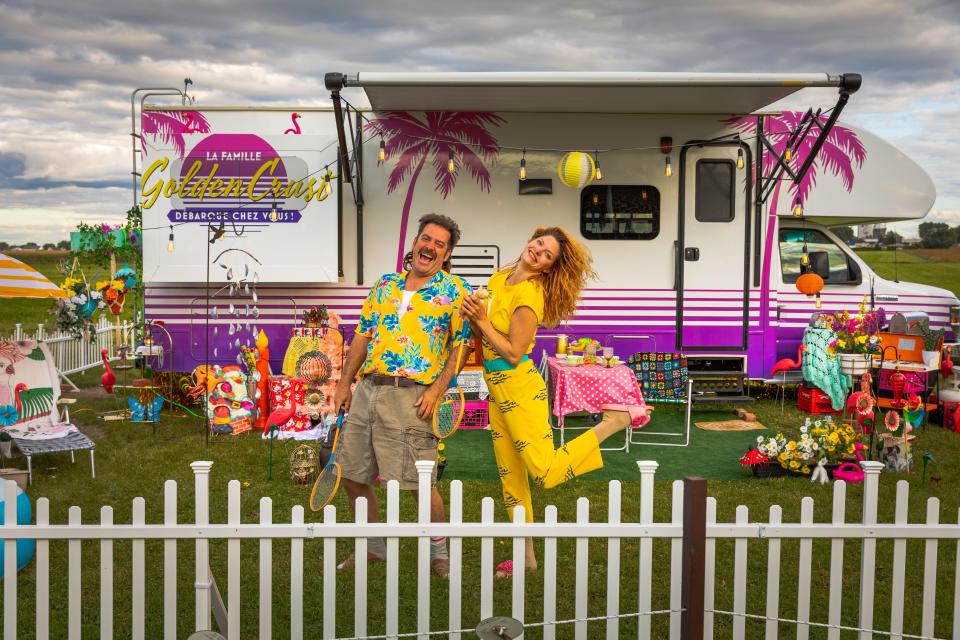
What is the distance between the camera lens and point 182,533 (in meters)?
2.96

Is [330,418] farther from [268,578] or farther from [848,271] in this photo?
[848,271]

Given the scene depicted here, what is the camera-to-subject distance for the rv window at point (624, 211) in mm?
8414

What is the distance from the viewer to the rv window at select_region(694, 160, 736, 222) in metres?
8.42

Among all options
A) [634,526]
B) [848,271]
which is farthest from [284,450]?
[848,271]

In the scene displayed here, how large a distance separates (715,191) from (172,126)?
5.14 m

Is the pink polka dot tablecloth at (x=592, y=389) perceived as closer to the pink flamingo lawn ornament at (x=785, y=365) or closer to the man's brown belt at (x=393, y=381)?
the pink flamingo lawn ornament at (x=785, y=365)

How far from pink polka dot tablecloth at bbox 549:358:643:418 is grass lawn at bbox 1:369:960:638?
493 millimetres

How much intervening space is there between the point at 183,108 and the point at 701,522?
6766 mm

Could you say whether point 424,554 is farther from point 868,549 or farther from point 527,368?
point 868,549

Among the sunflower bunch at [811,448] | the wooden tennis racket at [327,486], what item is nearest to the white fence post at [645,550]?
the wooden tennis racket at [327,486]

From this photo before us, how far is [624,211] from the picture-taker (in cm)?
844

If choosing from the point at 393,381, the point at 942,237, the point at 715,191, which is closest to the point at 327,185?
the point at 715,191

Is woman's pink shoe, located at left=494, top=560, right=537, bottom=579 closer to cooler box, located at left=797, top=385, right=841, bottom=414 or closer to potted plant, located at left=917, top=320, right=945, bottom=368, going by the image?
cooler box, located at left=797, top=385, right=841, bottom=414

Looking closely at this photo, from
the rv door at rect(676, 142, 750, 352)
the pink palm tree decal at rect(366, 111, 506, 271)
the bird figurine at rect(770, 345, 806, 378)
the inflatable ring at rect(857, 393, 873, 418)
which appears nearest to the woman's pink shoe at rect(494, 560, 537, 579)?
the inflatable ring at rect(857, 393, 873, 418)
